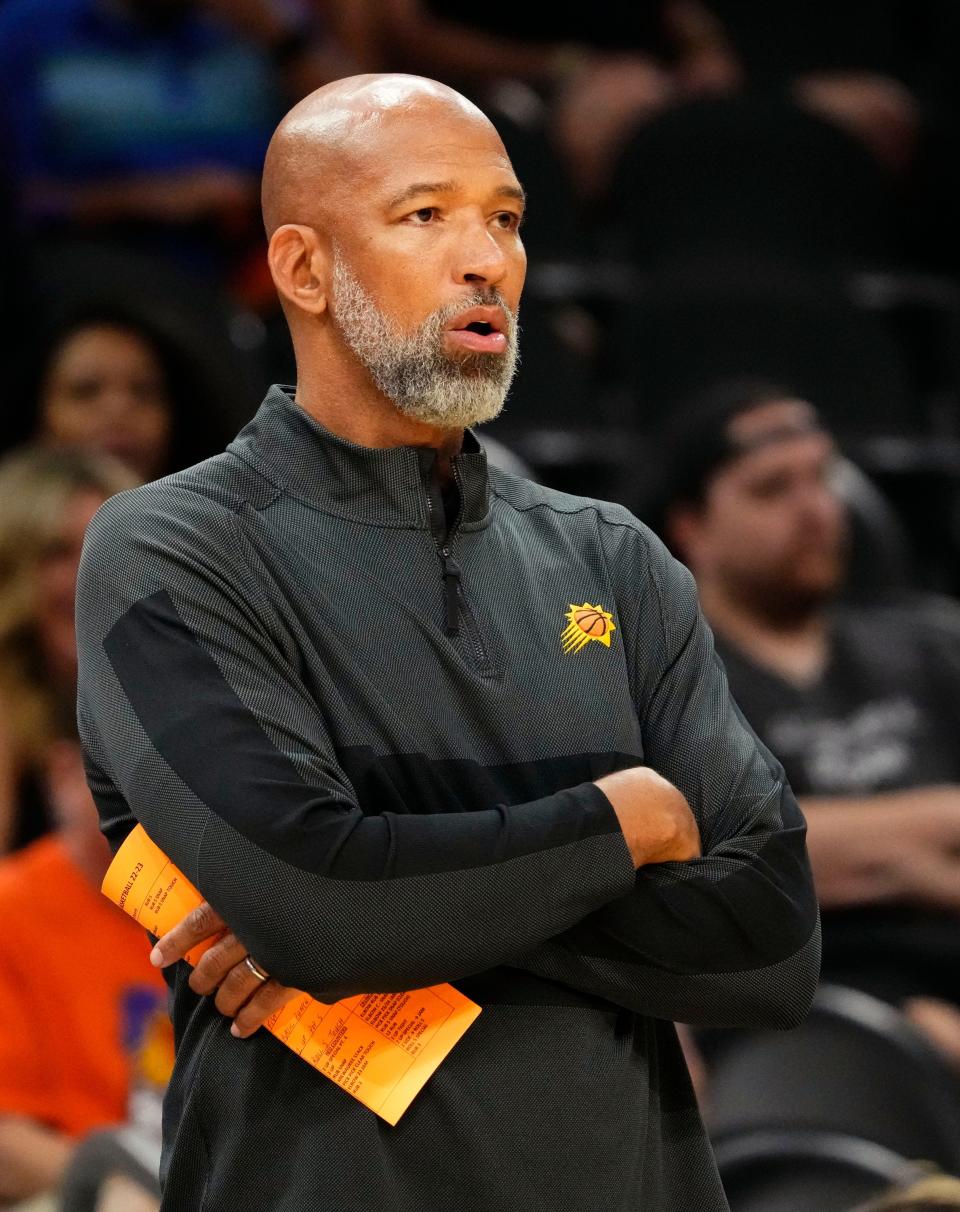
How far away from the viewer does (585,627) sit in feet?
5.55

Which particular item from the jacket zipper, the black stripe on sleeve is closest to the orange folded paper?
the black stripe on sleeve

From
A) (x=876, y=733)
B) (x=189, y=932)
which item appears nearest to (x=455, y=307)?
(x=189, y=932)

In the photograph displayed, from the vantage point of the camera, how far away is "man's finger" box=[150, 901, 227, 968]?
1581 mm

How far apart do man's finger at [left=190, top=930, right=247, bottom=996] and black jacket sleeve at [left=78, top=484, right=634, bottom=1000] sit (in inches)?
2.1

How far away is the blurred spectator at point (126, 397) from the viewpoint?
4.08 meters

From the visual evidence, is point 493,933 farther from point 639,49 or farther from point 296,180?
point 639,49

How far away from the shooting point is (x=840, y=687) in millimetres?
3621

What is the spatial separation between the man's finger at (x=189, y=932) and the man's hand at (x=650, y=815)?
32 centimetres

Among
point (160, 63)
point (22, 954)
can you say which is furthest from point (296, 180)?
point (160, 63)

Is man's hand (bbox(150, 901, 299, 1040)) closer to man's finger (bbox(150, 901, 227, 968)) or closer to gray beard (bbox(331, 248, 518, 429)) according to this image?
man's finger (bbox(150, 901, 227, 968))

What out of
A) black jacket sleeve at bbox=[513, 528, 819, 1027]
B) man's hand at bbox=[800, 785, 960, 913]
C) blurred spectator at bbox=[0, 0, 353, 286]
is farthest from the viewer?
blurred spectator at bbox=[0, 0, 353, 286]

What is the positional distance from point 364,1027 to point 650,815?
0.92 ft

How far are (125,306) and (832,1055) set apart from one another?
2.22 metres

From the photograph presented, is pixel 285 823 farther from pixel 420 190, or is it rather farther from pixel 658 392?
pixel 658 392
